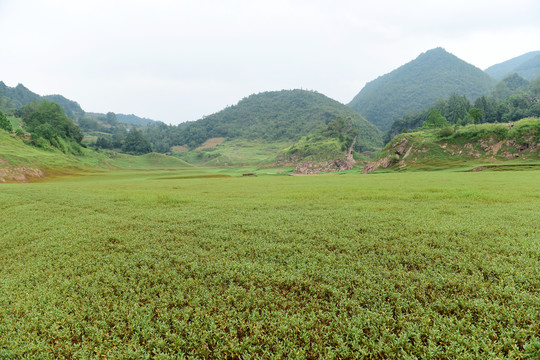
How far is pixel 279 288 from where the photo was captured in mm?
5523

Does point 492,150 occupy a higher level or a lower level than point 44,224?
higher

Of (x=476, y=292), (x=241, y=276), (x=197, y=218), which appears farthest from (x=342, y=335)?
(x=197, y=218)

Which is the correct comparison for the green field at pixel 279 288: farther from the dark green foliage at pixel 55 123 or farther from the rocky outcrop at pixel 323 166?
the dark green foliage at pixel 55 123

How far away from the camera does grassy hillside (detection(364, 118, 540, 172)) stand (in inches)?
2064

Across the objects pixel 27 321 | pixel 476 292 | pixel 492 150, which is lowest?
pixel 27 321

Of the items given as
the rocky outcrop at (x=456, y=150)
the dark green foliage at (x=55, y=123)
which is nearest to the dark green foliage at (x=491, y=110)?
the rocky outcrop at (x=456, y=150)

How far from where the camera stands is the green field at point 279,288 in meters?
3.93

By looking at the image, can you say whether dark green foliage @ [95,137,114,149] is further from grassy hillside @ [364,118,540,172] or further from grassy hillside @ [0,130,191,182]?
grassy hillside @ [364,118,540,172]

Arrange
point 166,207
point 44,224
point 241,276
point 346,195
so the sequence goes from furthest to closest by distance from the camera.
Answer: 1. point 346,195
2. point 166,207
3. point 44,224
4. point 241,276

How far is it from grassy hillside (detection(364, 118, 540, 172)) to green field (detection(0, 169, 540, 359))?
184ft

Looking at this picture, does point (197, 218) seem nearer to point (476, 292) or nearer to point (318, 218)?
point (318, 218)

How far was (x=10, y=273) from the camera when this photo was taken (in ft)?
22.6

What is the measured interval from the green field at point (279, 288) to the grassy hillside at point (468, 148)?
55.9 metres

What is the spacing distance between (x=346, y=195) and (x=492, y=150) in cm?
6594
